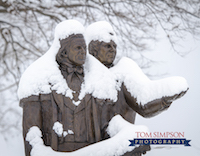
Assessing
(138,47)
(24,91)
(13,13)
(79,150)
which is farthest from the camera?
(138,47)

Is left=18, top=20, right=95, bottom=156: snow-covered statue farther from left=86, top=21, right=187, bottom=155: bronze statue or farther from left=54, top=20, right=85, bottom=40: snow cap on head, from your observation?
left=86, top=21, right=187, bottom=155: bronze statue

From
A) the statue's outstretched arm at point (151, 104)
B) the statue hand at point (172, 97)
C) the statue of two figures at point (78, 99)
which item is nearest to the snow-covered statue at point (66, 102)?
the statue of two figures at point (78, 99)

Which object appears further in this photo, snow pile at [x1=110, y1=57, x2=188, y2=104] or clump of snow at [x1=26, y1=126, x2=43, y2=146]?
clump of snow at [x1=26, y1=126, x2=43, y2=146]

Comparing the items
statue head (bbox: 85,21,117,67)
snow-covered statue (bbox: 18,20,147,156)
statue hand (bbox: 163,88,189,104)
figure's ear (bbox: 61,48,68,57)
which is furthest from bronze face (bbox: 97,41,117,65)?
statue hand (bbox: 163,88,189,104)

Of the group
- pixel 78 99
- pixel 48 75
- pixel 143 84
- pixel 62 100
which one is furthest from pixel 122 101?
pixel 48 75

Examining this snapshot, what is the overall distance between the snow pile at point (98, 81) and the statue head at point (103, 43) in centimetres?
11

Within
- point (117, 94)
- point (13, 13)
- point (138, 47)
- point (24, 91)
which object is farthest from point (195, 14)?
point (24, 91)

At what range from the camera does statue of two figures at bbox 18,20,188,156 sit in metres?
1.84

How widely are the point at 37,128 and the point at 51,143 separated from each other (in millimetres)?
128

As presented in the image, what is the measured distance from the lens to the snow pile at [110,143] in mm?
1694

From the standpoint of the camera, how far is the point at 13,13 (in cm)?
457

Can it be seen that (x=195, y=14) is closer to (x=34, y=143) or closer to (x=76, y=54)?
(x=76, y=54)

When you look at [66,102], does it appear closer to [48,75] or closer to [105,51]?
[48,75]

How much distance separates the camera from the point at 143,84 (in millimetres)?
1947
